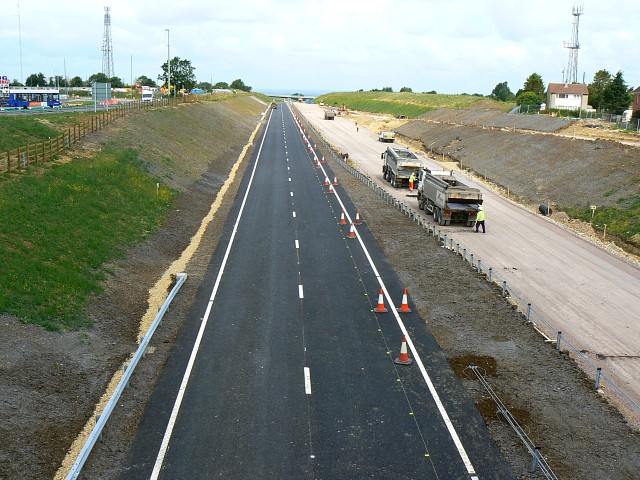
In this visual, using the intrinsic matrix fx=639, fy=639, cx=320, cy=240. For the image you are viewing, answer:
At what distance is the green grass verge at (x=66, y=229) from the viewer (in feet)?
64.8

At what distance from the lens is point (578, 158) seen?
55.0 meters

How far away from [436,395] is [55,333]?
10.9m

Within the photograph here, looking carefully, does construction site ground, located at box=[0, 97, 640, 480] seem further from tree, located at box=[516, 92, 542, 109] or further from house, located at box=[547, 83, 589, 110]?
tree, located at box=[516, 92, 542, 109]

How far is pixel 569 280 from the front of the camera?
2812 cm

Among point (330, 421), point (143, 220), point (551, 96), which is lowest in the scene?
point (330, 421)

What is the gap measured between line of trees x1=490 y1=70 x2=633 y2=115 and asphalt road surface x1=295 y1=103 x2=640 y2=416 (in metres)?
57.4

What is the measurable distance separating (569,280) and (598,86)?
111976mm

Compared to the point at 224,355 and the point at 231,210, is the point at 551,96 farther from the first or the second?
the point at 224,355

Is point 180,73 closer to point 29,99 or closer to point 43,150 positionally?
point 29,99

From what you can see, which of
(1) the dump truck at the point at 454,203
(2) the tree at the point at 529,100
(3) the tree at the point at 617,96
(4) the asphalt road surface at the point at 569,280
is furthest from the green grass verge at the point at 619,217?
(2) the tree at the point at 529,100

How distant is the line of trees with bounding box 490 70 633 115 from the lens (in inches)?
3671

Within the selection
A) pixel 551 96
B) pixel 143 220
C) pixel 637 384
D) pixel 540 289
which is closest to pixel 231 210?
pixel 143 220

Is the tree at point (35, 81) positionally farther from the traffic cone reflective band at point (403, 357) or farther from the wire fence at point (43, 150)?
the traffic cone reflective band at point (403, 357)

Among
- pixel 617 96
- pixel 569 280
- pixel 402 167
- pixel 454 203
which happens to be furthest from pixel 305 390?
pixel 617 96
